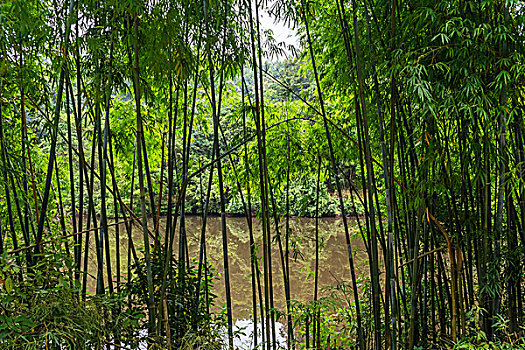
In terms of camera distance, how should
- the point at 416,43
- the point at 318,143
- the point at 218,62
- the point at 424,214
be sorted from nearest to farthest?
the point at 424,214, the point at 416,43, the point at 218,62, the point at 318,143

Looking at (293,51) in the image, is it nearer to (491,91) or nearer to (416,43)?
(416,43)

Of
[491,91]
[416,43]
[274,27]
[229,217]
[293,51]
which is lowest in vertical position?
[229,217]

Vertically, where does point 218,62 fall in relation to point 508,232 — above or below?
above

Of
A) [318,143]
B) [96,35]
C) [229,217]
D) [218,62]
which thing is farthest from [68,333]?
[229,217]

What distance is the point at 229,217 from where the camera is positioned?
12.4 m

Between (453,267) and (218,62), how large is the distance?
1.48 m

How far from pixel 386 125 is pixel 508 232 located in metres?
0.89

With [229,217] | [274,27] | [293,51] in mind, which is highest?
[274,27]

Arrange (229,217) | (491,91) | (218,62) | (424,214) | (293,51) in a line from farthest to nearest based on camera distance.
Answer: (229,217) → (293,51) → (218,62) → (424,214) → (491,91)

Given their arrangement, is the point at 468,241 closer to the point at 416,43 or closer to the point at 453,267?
the point at 453,267

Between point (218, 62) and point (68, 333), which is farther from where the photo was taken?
point (218, 62)

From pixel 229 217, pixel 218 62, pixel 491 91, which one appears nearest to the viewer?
pixel 491 91

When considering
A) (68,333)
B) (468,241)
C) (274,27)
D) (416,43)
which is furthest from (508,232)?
(68,333)

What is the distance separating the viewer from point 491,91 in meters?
1.69
